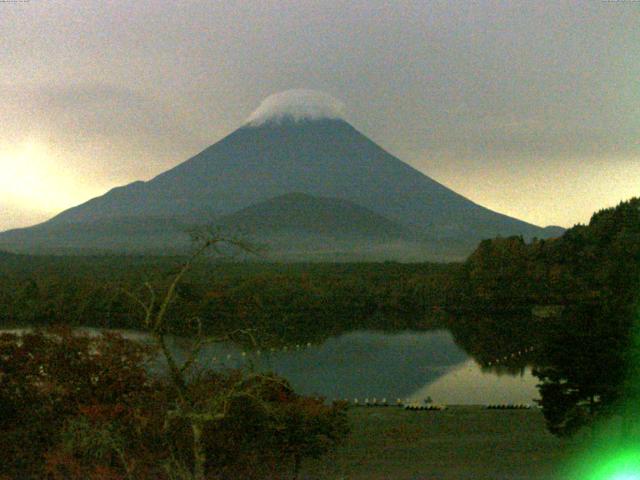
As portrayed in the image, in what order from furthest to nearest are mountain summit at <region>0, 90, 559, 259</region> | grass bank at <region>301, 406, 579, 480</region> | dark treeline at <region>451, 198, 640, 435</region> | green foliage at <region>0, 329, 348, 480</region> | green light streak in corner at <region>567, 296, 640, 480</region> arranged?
1. mountain summit at <region>0, 90, 559, 259</region>
2. dark treeline at <region>451, 198, 640, 435</region>
3. grass bank at <region>301, 406, 579, 480</region>
4. green light streak in corner at <region>567, 296, 640, 480</region>
5. green foliage at <region>0, 329, 348, 480</region>

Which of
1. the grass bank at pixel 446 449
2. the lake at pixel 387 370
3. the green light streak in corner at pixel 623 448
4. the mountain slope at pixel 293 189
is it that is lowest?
the lake at pixel 387 370

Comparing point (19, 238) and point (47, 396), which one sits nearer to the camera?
point (47, 396)

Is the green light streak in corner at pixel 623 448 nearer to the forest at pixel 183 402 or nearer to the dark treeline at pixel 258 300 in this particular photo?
the forest at pixel 183 402

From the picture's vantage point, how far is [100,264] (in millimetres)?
62688

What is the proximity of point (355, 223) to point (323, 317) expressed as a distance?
64.8 metres

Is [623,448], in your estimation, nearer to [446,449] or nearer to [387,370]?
[446,449]

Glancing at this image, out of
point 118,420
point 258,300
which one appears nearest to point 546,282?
point 258,300

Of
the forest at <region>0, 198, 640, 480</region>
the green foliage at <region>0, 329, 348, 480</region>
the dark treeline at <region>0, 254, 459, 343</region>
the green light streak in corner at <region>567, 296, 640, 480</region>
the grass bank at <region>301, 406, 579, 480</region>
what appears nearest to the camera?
the forest at <region>0, 198, 640, 480</region>

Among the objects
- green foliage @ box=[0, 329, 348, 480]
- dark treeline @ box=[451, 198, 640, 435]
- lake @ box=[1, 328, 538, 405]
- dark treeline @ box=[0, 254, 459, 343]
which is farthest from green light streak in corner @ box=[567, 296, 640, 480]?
dark treeline @ box=[0, 254, 459, 343]

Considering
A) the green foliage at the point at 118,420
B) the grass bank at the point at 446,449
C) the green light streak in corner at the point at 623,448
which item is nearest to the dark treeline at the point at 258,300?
the grass bank at the point at 446,449

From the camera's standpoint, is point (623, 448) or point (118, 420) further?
point (623, 448)

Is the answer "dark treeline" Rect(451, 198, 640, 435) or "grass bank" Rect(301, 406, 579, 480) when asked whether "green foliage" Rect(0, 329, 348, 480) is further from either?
"dark treeline" Rect(451, 198, 640, 435)

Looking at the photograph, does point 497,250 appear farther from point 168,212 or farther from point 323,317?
point 168,212

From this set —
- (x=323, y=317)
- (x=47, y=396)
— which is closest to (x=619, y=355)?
(x=47, y=396)
